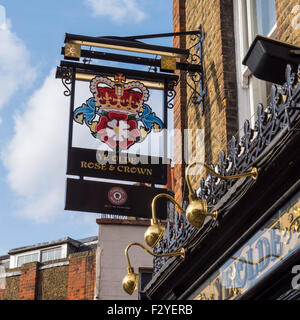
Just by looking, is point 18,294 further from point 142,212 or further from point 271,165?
point 271,165

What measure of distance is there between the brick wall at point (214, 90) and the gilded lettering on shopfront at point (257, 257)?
2.31 metres

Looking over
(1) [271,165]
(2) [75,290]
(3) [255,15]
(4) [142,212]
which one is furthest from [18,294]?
(1) [271,165]

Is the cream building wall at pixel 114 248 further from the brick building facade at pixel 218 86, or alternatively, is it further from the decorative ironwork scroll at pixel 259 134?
the decorative ironwork scroll at pixel 259 134

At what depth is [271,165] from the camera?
737 centimetres

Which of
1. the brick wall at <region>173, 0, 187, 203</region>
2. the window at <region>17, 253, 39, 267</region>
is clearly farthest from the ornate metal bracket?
the window at <region>17, 253, 39, 267</region>

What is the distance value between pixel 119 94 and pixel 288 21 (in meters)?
3.16

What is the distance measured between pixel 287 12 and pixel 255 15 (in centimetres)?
152

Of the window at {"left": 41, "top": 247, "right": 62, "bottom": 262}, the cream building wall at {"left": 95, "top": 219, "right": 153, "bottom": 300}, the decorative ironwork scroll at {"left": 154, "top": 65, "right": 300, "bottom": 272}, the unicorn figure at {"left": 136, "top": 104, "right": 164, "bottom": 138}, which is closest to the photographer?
the decorative ironwork scroll at {"left": 154, "top": 65, "right": 300, "bottom": 272}

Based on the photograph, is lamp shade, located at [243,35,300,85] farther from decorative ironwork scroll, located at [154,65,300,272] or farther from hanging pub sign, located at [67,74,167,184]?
hanging pub sign, located at [67,74,167,184]

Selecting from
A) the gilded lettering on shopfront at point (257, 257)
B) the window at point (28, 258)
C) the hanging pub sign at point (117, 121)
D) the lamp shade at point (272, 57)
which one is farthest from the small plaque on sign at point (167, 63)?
the window at point (28, 258)

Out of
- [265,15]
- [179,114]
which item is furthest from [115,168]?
[265,15]

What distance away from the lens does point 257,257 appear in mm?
7723

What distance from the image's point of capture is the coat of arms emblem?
1084cm

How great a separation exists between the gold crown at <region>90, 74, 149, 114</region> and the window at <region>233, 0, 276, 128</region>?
1545mm
